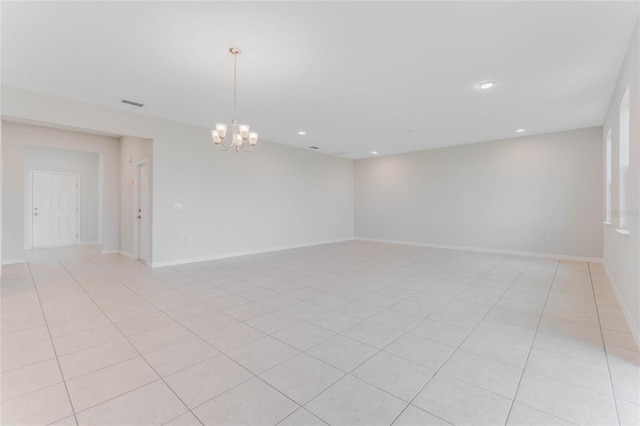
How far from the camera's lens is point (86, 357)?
2.24 m

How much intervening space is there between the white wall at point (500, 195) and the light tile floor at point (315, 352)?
2.15 m

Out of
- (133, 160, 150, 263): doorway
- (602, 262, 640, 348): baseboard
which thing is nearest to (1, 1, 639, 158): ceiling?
(133, 160, 150, 263): doorway

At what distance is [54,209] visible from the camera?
25.3 ft

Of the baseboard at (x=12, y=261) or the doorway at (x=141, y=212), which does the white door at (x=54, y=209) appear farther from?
the doorway at (x=141, y=212)

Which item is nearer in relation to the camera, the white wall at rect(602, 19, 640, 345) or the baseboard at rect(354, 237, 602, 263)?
the white wall at rect(602, 19, 640, 345)

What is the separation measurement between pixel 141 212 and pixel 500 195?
8380 mm

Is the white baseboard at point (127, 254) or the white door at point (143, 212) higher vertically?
the white door at point (143, 212)

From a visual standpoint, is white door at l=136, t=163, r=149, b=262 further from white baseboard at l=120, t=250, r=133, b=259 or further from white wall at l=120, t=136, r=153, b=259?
white baseboard at l=120, t=250, r=133, b=259

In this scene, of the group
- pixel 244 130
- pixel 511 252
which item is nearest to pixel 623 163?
pixel 511 252

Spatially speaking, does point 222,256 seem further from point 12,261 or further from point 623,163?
point 623,163

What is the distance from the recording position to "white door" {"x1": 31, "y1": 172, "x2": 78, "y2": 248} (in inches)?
294

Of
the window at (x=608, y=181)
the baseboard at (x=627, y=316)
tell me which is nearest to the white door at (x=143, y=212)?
the baseboard at (x=627, y=316)

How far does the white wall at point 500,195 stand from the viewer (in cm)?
597

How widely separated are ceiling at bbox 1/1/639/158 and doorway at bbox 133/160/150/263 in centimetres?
167
